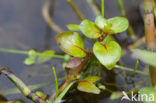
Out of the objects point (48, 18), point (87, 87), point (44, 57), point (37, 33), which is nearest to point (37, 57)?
point (44, 57)

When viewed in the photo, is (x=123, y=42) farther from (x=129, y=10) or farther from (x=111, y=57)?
(x=111, y=57)

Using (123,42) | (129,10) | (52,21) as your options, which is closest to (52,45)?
(52,21)

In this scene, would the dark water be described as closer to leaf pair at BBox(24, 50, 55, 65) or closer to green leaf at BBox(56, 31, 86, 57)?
leaf pair at BBox(24, 50, 55, 65)

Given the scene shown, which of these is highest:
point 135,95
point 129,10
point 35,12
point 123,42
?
point 35,12

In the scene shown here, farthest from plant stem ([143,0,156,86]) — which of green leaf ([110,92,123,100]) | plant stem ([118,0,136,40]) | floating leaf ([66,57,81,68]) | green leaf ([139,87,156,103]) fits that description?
plant stem ([118,0,136,40])

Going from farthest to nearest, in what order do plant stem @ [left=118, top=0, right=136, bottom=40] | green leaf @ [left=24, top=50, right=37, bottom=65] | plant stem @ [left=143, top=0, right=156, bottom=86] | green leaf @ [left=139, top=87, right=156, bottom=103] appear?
plant stem @ [left=118, top=0, right=136, bottom=40] < green leaf @ [left=24, top=50, right=37, bottom=65] < plant stem @ [left=143, top=0, right=156, bottom=86] < green leaf @ [left=139, top=87, right=156, bottom=103]

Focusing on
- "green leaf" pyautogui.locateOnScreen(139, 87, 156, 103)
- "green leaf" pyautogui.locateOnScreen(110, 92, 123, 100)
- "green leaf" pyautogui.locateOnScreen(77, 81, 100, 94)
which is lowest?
"green leaf" pyautogui.locateOnScreen(110, 92, 123, 100)
